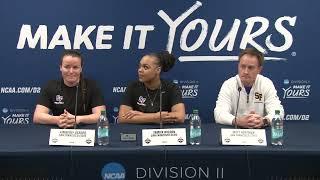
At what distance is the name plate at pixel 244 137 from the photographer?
2814 mm

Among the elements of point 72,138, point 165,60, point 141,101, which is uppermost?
point 165,60

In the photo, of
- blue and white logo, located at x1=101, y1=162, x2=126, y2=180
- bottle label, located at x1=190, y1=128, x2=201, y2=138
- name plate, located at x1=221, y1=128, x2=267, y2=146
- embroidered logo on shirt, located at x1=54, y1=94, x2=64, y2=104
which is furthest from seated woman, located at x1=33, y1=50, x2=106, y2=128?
name plate, located at x1=221, y1=128, x2=267, y2=146

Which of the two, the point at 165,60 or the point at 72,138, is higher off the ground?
the point at 165,60

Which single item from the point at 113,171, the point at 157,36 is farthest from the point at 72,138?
the point at 157,36

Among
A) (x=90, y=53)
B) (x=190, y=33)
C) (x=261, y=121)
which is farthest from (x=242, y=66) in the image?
(x=90, y=53)

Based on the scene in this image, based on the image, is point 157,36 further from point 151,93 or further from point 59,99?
point 59,99

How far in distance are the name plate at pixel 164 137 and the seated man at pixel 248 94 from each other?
25.1 inches

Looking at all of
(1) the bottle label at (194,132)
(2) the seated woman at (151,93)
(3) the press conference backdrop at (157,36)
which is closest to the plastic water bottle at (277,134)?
(1) the bottle label at (194,132)

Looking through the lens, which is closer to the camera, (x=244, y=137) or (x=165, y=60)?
(x=244, y=137)

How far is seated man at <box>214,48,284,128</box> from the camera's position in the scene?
135 inches

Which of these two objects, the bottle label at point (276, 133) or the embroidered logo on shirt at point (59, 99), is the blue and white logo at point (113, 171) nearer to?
the bottle label at point (276, 133)

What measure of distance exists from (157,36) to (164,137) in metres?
1.55

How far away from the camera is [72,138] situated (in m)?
2.83

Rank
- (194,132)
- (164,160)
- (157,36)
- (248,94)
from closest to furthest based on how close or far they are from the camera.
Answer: (164,160), (194,132), (248,94), (157,36)
